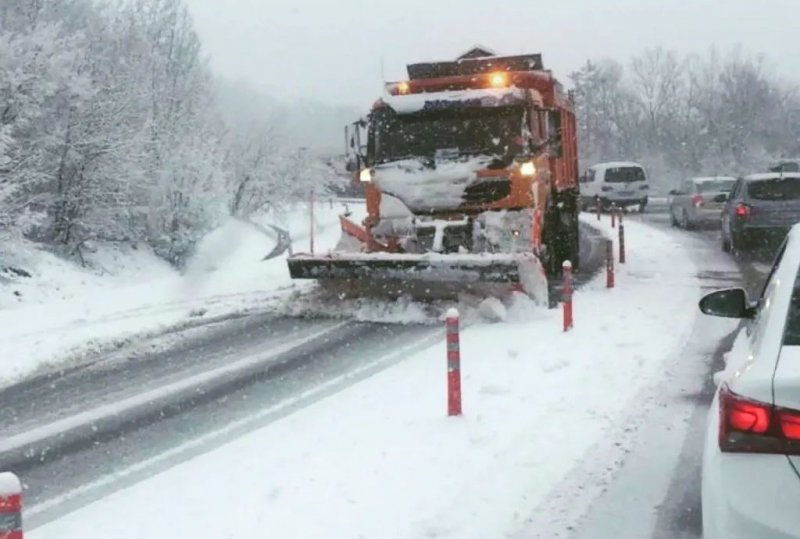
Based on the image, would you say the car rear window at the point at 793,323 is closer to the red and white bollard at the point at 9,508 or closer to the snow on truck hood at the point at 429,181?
the red and white bollard at the point at 9,508

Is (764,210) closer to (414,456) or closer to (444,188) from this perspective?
(444,188)

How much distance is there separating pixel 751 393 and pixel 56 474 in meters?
5.08

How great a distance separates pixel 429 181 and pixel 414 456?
6913 mm

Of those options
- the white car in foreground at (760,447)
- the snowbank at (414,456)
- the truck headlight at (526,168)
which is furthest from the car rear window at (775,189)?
the white car in foreground at (760,447)

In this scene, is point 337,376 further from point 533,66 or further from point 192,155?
point 192,155

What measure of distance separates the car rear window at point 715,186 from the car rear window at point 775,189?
27.3 feet

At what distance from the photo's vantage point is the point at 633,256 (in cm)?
2055

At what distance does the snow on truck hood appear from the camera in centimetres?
1283

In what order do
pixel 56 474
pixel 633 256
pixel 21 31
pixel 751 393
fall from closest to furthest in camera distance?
pixel 751 393 < pixel 56 474 < pixel 633 256 < pixel 21 31

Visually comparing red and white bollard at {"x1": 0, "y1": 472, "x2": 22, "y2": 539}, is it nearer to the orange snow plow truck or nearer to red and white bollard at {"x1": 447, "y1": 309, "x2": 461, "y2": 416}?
red and white bollard at {"x1": 447, "y1": 309, "x2": 461, "y2": 416}

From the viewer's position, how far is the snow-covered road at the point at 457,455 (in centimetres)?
537

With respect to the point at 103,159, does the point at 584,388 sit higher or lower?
lower

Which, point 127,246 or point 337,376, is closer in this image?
point 337,376

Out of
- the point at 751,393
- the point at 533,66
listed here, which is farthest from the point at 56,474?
the point at 533,66
